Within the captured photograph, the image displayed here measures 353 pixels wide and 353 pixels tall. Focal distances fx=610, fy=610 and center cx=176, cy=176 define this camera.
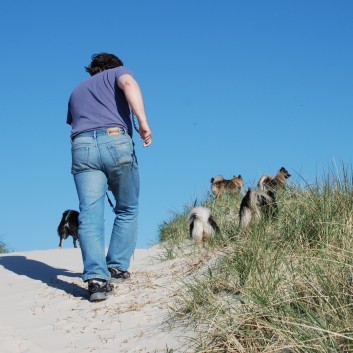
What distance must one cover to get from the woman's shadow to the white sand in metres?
0.01

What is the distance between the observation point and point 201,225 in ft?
25.8

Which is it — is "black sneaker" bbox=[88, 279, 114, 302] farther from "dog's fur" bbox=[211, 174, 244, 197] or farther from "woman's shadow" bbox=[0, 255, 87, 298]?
"dog's fur" bbox=[211, 174, 244, 197]

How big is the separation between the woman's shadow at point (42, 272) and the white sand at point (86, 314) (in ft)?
0.04

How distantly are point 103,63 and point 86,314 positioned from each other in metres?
2.73

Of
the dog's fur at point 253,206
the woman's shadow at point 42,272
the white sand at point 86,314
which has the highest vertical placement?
the dog's fur at point 253,206

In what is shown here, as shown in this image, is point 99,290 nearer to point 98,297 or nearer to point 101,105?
point 98,297

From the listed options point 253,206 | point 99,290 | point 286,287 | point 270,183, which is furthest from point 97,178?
point 270,183

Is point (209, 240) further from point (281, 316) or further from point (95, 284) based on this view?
point (281, 316)

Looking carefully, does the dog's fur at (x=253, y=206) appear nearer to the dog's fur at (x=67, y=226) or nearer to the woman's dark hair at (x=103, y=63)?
the woman's dark hair at (x=103, y=63)

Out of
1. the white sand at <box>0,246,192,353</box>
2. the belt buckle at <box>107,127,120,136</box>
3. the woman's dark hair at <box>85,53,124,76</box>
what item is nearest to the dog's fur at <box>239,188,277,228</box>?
the white sand at <box>0,246,192,353</box>

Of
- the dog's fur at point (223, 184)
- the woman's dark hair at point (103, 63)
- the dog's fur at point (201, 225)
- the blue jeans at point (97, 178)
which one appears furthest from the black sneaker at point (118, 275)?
the dog's fur at point (223, 184)

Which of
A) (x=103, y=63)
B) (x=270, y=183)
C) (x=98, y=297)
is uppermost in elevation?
(x=103, y=63)

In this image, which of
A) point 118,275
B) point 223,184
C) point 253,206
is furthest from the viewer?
point 223,184

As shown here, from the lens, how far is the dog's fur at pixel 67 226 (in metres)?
13.1
